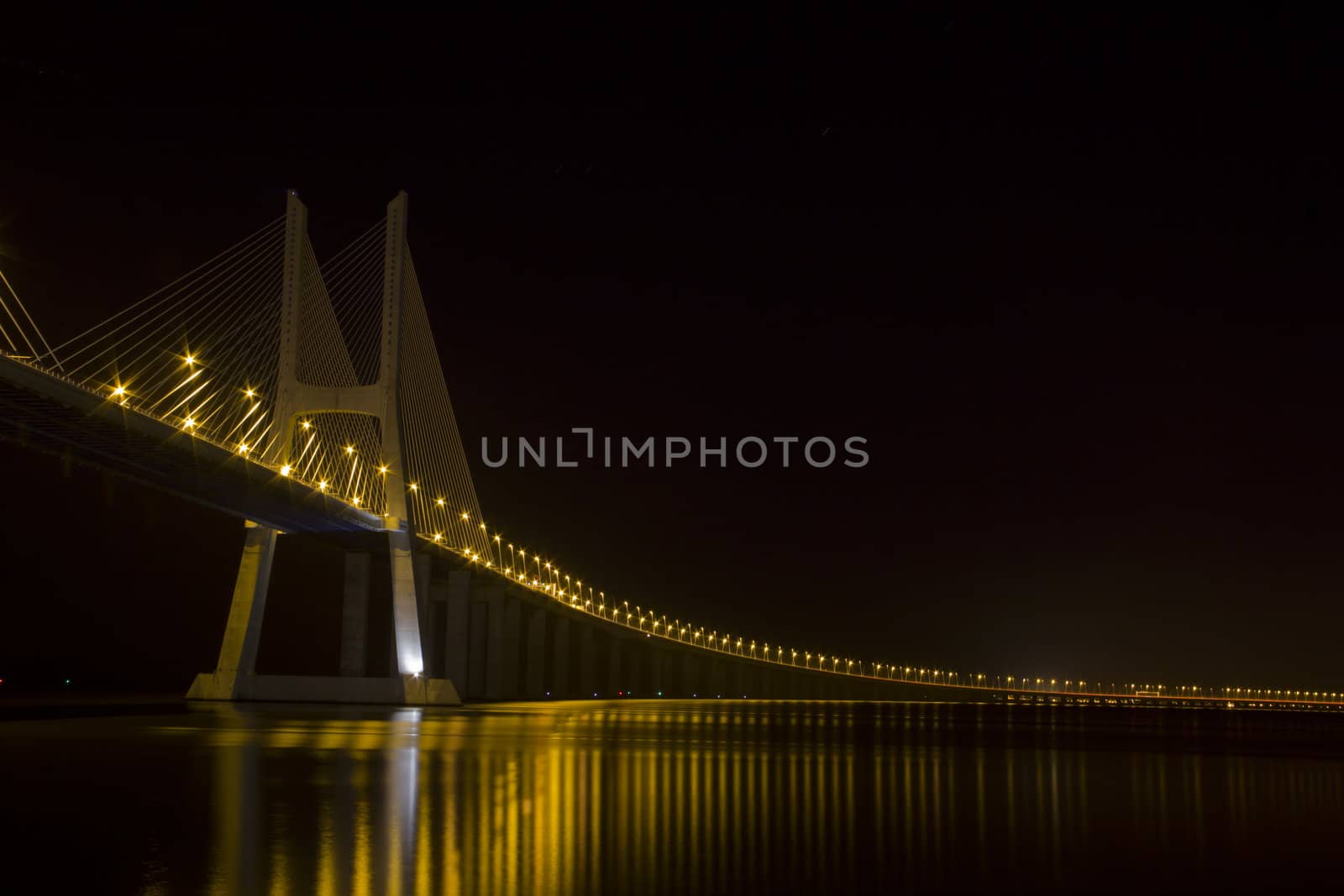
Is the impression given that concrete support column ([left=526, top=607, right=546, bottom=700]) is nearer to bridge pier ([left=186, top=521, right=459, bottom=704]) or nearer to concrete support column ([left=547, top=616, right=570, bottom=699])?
concrete support column ([left=547, top=616, right=570, bottom=699])

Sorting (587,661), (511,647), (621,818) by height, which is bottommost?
(587,661)

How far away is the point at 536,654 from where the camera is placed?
253 ft

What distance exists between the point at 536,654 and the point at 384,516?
1316 inches

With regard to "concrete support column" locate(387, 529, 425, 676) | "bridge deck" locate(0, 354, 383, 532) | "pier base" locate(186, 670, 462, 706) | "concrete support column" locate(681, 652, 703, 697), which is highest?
"bridge deck" locate(0, 354, 383, 532)

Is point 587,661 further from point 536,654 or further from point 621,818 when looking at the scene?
point 621,818

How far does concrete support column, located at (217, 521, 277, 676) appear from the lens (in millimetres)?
43938

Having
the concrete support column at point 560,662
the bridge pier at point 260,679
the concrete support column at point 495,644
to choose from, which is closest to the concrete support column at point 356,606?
the bridge pier at point 260,679

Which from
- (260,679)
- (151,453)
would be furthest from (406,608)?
(151,453)

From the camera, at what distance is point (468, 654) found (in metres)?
64.2

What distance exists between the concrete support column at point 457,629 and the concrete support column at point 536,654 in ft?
50.1

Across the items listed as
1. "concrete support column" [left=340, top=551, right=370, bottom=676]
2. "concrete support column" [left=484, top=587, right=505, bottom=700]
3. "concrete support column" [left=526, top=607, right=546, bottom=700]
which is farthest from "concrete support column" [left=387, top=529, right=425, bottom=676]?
"concrete support column" [left=526, top=607, right=546, bottom=700]

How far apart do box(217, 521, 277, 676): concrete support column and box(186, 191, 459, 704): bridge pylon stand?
0.03 meters

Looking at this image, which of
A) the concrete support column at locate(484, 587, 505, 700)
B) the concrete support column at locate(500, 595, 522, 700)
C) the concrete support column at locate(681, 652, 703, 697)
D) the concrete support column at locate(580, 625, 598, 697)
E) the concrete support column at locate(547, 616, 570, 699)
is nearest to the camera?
the concrete support column at locate(484, 587, 505, 700)

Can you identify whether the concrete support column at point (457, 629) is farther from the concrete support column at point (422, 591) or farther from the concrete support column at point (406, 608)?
the concrete support column at point (406, 608)
